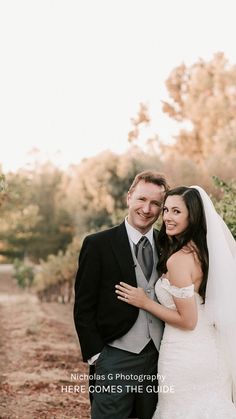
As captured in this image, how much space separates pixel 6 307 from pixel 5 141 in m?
2.12

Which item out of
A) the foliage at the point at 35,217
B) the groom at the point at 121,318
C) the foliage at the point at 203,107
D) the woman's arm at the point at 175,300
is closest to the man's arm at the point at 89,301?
the groom at the point at 121,318

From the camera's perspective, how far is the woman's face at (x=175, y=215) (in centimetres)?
283

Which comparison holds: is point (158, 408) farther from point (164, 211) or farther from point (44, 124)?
point (44, 124)

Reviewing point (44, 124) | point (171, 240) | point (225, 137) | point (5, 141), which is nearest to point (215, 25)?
point (225, 137)

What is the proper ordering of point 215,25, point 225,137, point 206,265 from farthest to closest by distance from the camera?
point 225,137
point 215,25
point 206,265

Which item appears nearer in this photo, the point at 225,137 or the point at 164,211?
the point at 164,211

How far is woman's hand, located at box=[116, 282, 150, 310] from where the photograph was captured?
2.82 metres

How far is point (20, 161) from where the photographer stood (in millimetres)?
8289

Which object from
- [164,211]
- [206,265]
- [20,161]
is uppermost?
[20,161]

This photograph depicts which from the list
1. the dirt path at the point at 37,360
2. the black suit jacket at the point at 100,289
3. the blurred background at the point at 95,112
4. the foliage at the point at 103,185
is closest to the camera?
the black suit jacket at the point at 100,289

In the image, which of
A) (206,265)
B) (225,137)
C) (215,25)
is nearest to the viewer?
(206,265)

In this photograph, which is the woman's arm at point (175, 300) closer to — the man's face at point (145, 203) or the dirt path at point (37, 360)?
the man's face at point (145, 203)

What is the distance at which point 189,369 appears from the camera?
112 inches

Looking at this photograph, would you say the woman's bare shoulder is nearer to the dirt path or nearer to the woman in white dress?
the woman in white dress
